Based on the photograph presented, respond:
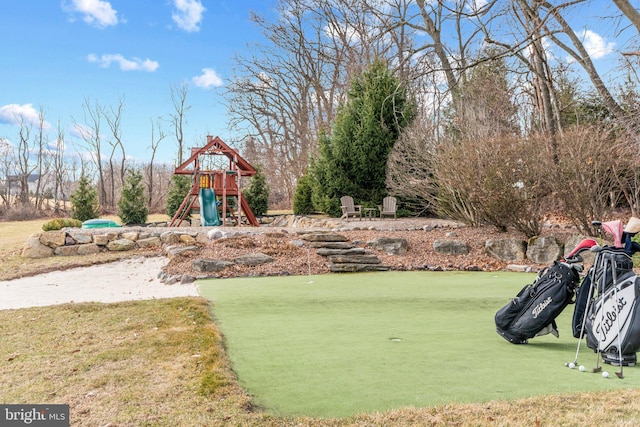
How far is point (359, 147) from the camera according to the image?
16359mm

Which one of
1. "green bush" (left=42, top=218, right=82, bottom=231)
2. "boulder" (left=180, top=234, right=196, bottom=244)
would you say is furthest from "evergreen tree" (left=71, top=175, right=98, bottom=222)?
"boulder" (left=180, top=234, right=196, bottom=244)

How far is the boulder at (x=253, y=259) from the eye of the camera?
8.42 m

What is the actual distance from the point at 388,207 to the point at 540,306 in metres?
11.9

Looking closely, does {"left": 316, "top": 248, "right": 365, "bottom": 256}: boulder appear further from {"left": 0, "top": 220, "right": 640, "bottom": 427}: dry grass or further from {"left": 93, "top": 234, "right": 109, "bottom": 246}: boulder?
Answer: {"left": 93, "top": 234, "right": 109, "bottom": 246}: boulder

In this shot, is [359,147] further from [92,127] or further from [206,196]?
[92,127]

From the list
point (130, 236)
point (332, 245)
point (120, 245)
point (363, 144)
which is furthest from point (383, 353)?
point (363, 144)

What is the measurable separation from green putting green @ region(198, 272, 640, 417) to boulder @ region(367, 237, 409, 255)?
122 inches

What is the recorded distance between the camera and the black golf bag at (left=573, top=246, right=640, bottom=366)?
319cm

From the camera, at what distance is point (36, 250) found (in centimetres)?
1079

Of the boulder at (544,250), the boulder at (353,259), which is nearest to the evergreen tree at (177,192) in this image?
the boulder at (353,259)

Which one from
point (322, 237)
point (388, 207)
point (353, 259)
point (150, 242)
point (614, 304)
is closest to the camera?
point (614, 304)

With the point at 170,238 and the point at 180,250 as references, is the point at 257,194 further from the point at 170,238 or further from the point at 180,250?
the point at 180,250

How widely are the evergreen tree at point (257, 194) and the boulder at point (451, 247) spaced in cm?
1313

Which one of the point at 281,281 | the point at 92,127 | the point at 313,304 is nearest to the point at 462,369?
the point at 313,304
